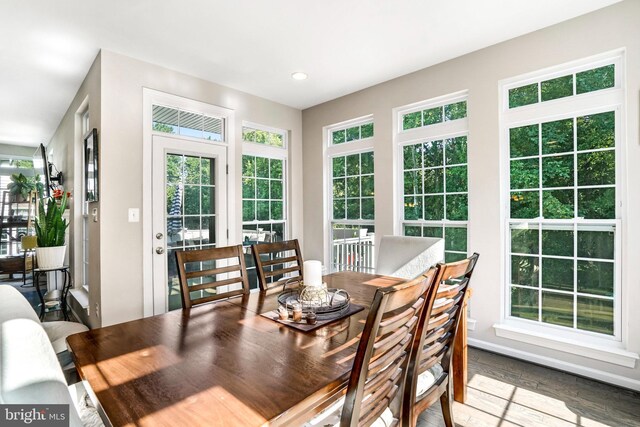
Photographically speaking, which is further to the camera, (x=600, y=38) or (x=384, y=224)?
(x=384, y=224)

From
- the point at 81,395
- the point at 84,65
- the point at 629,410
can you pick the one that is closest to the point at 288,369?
the point at 81,395

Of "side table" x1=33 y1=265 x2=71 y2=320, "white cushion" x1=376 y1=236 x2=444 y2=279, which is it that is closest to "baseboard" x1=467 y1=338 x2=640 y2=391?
"white cushion" x1=376 y1=236 x2=444 y2=279

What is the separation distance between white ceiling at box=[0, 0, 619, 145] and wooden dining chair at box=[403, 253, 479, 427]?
6.56 ft

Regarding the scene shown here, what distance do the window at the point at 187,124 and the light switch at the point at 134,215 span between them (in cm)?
83

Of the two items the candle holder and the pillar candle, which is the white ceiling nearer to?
the pillar candle

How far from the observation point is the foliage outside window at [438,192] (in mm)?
3189

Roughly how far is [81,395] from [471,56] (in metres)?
3.75

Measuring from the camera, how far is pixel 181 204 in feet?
11.1

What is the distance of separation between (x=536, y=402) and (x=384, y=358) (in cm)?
180

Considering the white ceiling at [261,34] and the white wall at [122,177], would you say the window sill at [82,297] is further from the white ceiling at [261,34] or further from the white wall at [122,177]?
the white ceiling at [261,34]

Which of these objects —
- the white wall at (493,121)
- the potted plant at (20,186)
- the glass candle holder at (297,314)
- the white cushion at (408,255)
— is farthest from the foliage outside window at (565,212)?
the potted plant at (20,186)

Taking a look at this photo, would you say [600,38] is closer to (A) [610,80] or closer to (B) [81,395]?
(A) [610,80]

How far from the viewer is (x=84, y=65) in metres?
3.17

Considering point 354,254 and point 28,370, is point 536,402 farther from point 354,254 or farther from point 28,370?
point 28,370
